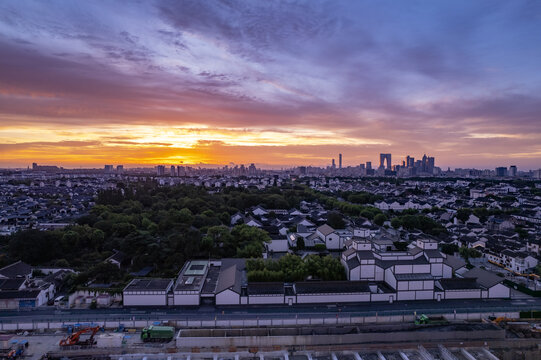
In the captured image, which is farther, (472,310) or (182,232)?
(182,232)

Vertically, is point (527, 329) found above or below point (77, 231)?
below

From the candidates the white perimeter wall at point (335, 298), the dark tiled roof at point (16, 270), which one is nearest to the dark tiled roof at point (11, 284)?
the dark tiled roof at point (16, 270)

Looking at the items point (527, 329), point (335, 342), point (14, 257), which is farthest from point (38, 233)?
point (527, 329)

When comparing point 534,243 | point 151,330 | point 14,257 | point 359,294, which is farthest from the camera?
point 534,243

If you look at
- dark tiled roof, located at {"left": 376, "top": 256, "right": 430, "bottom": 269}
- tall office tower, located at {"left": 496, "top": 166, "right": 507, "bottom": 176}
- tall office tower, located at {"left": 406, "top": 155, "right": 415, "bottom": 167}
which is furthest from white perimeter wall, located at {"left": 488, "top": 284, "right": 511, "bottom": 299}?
tall office tower, located at {"left": 406, "top": 155, "right": 415, "bottom": 167}

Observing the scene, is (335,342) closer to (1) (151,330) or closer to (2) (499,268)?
(1) (151,330)

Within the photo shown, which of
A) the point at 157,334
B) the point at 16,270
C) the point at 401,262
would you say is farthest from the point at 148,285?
the point at 401,262

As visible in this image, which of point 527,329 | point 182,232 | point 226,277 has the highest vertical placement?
point 182,232
